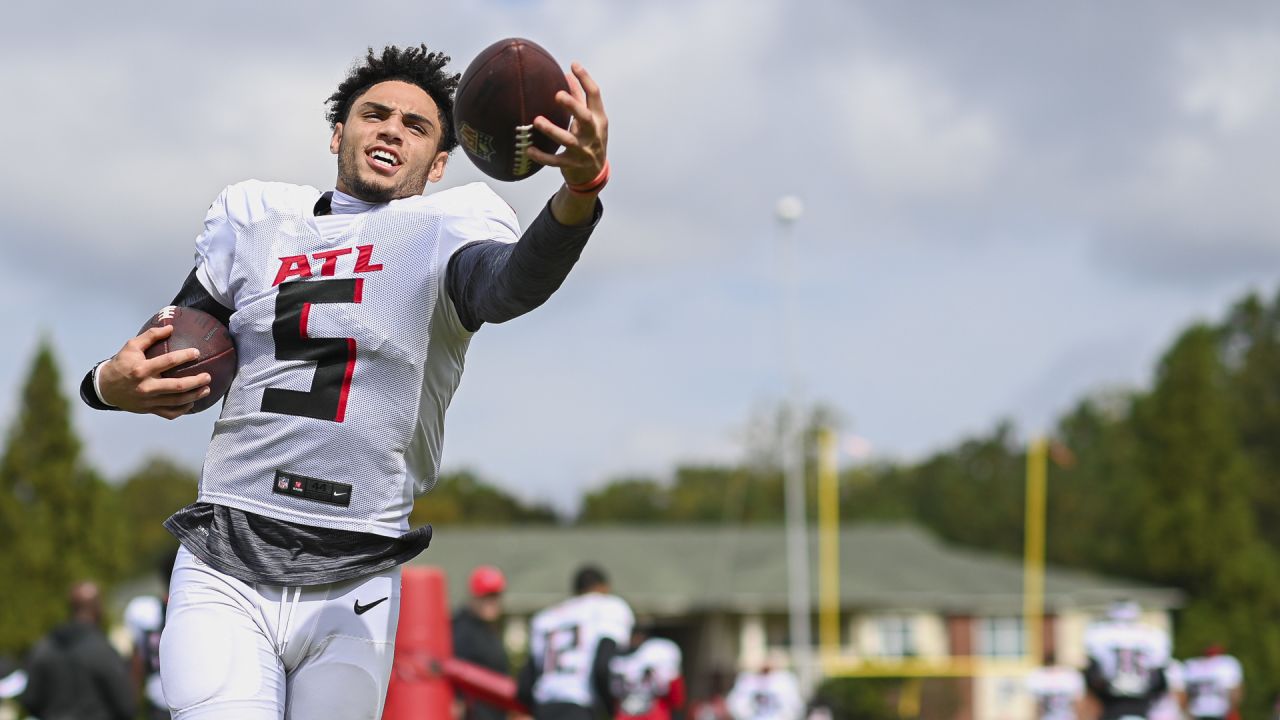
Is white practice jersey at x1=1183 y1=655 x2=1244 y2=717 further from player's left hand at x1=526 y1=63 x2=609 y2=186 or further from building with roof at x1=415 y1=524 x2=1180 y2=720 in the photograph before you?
building with roof at x1=415 y1=524 x2=1180 y2=720

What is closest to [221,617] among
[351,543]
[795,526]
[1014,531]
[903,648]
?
[351,543]

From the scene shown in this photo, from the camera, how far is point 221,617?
11.2 ft

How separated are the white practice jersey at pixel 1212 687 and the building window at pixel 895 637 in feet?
88.9

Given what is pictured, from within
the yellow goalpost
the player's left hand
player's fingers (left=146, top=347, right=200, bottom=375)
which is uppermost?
the player's left hand

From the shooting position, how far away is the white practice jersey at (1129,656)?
10039 mm

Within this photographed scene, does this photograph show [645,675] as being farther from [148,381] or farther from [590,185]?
[590,185]

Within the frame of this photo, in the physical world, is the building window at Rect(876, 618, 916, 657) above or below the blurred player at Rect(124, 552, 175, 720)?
below

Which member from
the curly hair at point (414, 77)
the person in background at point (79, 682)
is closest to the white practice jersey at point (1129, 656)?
the person in background at point (79, 682)

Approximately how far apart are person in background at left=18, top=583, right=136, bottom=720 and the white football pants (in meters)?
6.46

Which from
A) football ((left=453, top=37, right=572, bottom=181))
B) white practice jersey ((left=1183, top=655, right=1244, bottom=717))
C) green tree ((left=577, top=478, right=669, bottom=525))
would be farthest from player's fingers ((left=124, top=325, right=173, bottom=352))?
green tree ((left=577, top=478, right=669, bottom=525))

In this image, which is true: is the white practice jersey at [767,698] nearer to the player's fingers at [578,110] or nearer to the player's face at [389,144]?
the player's face at [389,144]

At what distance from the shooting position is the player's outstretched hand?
3.49m

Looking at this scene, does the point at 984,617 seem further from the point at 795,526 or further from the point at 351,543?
the point at 351,543

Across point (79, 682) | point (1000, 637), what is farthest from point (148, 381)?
point (1000, 637)
